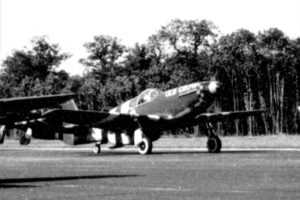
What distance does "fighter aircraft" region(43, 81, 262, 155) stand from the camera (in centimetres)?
3278

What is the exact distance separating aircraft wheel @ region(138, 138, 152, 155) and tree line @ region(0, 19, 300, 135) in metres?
27.5

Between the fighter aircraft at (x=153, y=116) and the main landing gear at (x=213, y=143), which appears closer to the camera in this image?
the fighter aircraft at (x=153, y=116)

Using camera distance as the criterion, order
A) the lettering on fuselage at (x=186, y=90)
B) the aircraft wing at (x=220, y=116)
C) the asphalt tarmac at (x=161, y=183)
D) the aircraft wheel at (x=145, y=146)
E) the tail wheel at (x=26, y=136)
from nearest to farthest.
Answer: the asphalt tarmac at (x=161, y=183)
the lettering on fuselage at (x=186, y=90)
the aircraft wheel at (x=145, y=146)
the aircraft wing at (x=220, y=116)
the tail wheel at (x=26, y=136)

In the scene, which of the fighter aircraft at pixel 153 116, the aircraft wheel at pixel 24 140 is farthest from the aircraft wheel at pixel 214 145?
the aircraft wheel at pixel 24 140

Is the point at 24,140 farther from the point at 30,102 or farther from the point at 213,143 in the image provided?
the point at 30,102

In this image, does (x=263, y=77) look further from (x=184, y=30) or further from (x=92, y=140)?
(x=92, y=140)

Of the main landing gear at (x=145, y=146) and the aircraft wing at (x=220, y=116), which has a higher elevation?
the aircraft wing at (x=220, y=116)

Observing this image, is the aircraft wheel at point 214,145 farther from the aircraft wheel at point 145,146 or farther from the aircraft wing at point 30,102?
the aircraft wing at point 30,102

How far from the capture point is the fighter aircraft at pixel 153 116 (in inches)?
1291

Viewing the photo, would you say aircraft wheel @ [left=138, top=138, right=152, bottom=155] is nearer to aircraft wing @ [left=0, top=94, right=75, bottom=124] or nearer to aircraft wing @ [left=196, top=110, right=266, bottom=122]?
aircraft wing @ [left=196, top=110, right=266, bottom=122]

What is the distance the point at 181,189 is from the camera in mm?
13820

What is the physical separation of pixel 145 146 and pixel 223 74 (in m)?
46.5

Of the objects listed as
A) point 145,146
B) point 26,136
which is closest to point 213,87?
point 145,146

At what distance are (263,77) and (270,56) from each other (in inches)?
166
